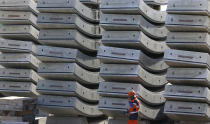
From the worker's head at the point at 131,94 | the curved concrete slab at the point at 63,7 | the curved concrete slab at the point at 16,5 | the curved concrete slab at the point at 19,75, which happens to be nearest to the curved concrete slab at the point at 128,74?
the worker's head at the point at 131,94

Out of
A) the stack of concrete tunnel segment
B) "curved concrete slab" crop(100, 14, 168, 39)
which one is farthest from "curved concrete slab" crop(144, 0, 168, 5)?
the stack of concrete tunnel segment

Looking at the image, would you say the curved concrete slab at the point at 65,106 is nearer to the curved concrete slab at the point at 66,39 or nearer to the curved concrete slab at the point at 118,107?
the curved concrete slab at the point at 118,107

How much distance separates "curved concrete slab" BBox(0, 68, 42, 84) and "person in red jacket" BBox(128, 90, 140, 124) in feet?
11.7

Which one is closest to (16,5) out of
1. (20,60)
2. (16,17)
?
(16,17)

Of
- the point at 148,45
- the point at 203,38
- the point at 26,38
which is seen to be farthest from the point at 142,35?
the point at 26,38

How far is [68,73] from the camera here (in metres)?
15.2

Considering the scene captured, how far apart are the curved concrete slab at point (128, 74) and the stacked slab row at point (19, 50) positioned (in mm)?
2500

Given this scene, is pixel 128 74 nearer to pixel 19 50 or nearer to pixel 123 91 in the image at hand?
pixel 123 91

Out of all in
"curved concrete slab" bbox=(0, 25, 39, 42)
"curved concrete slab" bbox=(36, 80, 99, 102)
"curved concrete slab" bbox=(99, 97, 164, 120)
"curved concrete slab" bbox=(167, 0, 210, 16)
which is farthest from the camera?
"curved concrete slab" bbox=(0, 25, 39, 42)

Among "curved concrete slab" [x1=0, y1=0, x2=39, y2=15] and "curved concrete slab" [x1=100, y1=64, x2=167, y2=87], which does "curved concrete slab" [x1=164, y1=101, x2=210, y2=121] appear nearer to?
"curved concrete slab" [x1=100, y1=64, x2=167, y2=87]

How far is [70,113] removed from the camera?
1568cm

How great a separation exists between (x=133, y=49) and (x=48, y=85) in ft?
7.90

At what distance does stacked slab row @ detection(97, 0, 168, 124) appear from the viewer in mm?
14594

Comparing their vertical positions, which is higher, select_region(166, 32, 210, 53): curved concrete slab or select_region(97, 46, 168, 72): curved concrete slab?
select_region(166, 32, 210, 53): curved concrete slab
